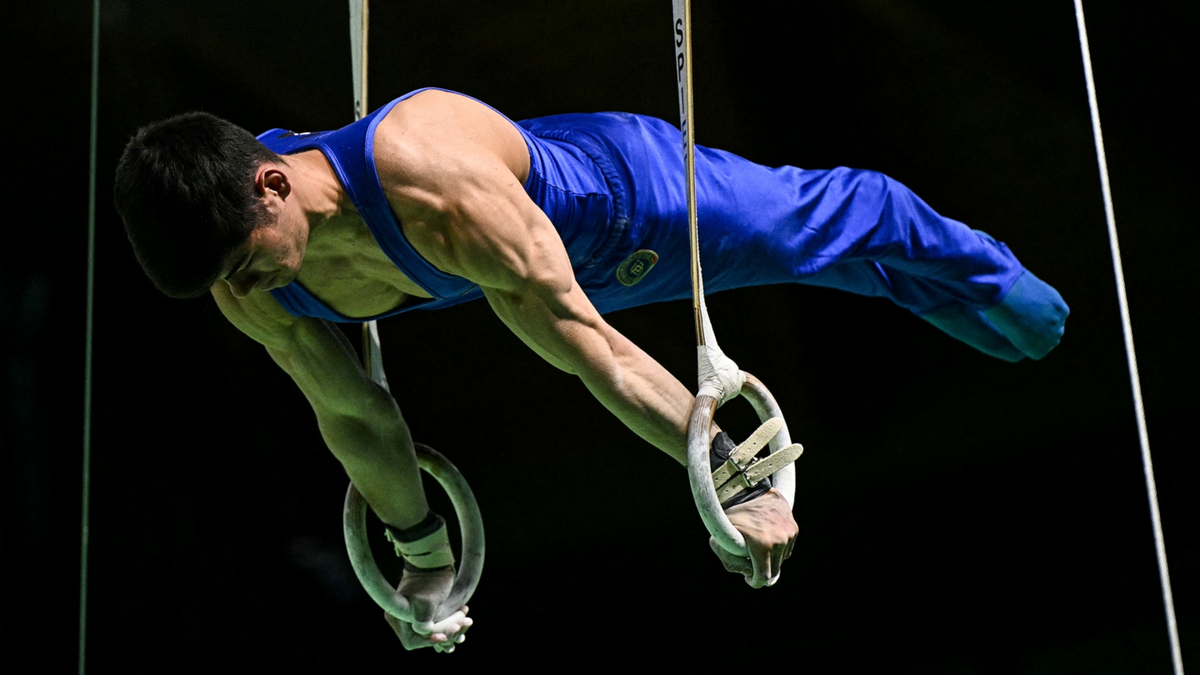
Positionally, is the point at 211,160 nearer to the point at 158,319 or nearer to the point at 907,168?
the point at 158,319

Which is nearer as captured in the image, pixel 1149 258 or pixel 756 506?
pixel 756 506

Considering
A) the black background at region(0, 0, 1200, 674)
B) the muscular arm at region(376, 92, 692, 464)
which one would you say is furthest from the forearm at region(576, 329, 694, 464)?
the black background at region(0, 0, 1200, 674)

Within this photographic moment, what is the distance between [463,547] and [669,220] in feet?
1.95

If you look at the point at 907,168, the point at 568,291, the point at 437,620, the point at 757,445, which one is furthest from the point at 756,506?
the point at 907,168

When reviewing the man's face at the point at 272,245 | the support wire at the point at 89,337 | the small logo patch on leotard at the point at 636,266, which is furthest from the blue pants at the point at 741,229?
the support wire at the point at 89,337

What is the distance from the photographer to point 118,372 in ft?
8.43

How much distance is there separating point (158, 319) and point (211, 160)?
1266 millimetres

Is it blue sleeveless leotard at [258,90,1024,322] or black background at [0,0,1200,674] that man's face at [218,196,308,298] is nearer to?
blue sleeveless leotard at [258,90,1024,322]

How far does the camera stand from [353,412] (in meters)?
1.96

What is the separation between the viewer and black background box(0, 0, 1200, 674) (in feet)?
8.21

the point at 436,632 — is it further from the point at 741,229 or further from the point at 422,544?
the point at 741,229

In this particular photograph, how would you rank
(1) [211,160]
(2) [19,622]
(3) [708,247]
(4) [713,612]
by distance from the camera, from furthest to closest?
(4) [713,612] → (2) [19,622] → (3) [708,247] → (1) [211,160]

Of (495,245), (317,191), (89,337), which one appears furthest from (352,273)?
(89,337)

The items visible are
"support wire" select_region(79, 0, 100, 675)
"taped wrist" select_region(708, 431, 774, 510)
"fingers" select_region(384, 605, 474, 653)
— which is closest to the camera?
"taped wrist" select_region(708, 431, 774, 510)
